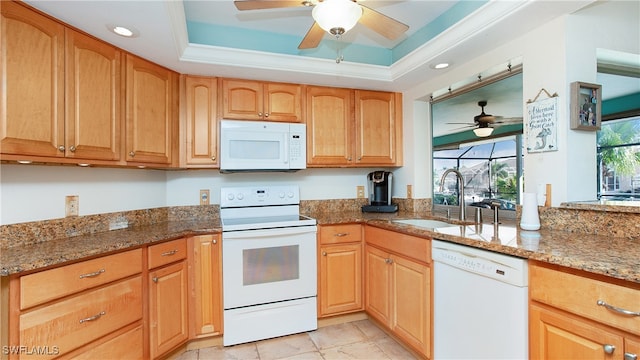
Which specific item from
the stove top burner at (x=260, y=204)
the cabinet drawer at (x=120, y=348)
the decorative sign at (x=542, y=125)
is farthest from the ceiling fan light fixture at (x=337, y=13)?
the cabinet drawer at (x=120, y=348)

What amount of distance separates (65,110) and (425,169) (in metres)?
2.67

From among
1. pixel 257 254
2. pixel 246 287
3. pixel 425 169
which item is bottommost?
pixel 246 287

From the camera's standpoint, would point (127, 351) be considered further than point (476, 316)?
Yes

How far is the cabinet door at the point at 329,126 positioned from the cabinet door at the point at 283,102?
0.30ft

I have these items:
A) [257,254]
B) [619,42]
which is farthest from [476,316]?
[619,42]

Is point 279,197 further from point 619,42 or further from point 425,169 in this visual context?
point 619,42

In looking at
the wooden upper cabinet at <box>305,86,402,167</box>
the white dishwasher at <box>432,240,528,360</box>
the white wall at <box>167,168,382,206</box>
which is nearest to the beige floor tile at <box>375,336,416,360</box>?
the white dishwasher at <box>432,240,528,360</box>

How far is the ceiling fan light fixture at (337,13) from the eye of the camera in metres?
1.34

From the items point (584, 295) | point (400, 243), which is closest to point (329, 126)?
point (400, 243)

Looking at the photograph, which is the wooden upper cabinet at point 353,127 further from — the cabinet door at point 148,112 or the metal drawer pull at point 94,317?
the metal drawer pull at point 94,317

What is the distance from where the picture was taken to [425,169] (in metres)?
2.83

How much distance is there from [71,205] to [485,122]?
292 centimetres

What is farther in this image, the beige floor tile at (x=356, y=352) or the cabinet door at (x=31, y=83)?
the beige floor tile at (x=356, y=352)

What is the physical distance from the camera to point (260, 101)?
2.50 m
